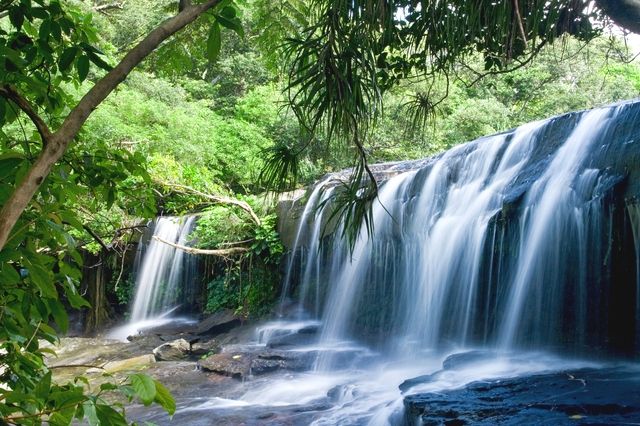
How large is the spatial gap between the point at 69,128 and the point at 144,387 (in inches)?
20.8

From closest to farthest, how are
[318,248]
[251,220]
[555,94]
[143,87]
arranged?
[318,248] → [251,220] → [143,87] → [555,94]

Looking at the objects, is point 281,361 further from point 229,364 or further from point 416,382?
point 416,382

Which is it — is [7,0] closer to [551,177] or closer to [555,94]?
[551,177]

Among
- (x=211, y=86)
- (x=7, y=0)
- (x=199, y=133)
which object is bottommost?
(x=7, y=0)

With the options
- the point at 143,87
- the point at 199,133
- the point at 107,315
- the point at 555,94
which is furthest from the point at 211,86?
the point at 555,94

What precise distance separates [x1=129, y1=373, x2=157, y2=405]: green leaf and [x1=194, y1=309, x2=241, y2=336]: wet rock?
991 centimetres

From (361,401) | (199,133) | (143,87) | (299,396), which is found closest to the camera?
(361,401)

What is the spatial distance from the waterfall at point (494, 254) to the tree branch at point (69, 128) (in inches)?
216

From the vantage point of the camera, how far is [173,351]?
368 inches

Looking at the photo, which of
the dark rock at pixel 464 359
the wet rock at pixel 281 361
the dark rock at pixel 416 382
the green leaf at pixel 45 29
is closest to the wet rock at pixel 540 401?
the dark rock at pixel 416 382

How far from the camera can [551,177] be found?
709 centimetres

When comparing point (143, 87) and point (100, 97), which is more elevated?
point (143, 87)

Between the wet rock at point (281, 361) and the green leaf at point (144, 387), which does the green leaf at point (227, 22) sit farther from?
the wet rock at point (281, 361)

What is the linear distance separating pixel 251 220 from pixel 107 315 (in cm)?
498
